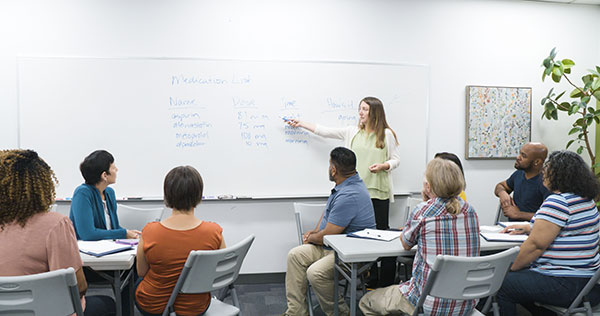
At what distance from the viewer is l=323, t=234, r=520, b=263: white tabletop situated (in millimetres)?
2168

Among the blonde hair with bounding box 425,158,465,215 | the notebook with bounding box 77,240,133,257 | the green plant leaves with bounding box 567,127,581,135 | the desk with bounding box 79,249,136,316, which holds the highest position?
the green plant leaves with bounding box 567,127,581,135

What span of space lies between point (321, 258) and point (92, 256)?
1.43 m

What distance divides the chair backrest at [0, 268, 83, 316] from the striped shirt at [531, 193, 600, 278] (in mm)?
2293

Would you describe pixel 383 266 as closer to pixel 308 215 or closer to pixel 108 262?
pixel 308 215

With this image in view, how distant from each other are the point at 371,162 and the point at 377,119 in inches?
15.1

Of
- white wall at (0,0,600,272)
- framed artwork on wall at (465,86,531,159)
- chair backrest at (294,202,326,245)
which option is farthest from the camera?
framed artwork on wall at (465,86,531,159)

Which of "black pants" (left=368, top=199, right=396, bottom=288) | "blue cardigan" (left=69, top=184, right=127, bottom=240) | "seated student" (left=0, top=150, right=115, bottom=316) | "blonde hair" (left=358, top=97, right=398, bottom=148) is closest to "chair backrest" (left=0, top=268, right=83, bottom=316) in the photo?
"seated student" (left=0, top=150, right=115, bottom=316)

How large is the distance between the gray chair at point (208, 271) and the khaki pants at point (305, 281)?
817mm

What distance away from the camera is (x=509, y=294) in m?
2.32

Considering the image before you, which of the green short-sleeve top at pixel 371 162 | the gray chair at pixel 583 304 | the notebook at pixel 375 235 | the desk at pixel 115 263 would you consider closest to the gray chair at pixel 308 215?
the green short-sleeve top at pixel 371 162

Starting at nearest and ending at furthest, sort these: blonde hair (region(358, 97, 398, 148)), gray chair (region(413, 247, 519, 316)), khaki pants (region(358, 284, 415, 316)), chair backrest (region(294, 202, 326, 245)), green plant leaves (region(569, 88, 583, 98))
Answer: gray chair (region(413, 247, 519, 316))
khaki pants (region(358, 284, 415, 316))
chair backrest (region(294, 202, 326, 245))
blonde hair (region(358, 97, 398, 148))
green plant leaves (region(569, 88, 583, 98))

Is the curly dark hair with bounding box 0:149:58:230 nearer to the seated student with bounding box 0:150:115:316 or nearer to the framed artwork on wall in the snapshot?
the seated student with bounding box 0:150:115:316

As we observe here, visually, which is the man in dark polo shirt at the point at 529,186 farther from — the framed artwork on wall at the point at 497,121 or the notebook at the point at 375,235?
the notebook at the point at 375,235

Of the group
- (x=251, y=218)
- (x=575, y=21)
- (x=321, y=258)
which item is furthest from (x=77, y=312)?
(x=575, y=21)
